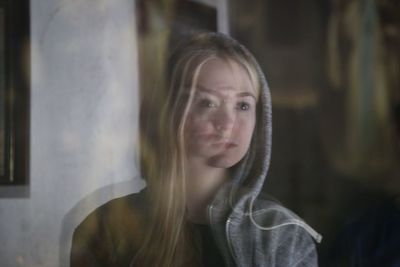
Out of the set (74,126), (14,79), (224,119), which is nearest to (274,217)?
(224,119)

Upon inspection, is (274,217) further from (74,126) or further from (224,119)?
(74,126)

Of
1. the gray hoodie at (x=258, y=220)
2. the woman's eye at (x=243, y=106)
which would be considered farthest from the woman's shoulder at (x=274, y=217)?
the woman's eye at (x=243, y=106)

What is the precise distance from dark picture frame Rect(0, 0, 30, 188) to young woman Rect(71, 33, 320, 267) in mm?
146

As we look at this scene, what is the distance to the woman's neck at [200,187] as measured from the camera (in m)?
0.57

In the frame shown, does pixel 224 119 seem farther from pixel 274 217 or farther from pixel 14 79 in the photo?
pixel 14 79

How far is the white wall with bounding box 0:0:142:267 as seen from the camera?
0.59 meters

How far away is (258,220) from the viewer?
561mm

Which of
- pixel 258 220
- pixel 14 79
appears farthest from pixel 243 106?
pixel 14 79

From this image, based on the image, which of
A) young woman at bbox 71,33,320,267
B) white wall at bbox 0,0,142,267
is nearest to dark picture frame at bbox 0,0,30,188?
white wall at bbox 0,0,142,267

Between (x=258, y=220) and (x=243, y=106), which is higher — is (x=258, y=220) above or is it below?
below

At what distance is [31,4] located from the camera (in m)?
0.62

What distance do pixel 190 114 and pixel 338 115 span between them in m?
0.19

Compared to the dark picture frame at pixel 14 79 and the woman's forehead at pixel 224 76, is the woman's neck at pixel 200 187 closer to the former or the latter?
the woman's forehead at pixel 224 76

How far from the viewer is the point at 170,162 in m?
0.58
